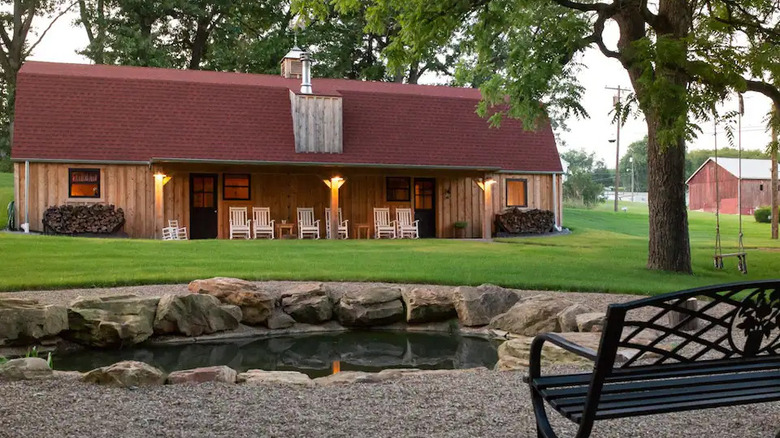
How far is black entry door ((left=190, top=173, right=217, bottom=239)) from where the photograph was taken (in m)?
20.3

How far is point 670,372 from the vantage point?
300 cm

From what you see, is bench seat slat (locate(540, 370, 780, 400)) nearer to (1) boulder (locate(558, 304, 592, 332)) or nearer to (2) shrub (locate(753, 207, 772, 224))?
(1) boulder (locate(558, 304, 592, 332))

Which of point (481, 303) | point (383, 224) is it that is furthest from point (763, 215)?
point (481, 303)

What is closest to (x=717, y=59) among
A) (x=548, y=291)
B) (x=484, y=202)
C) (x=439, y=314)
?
(x=548, y=291)

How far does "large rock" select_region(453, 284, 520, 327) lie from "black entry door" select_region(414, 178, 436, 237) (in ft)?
42.5

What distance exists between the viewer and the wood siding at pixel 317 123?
20.8m

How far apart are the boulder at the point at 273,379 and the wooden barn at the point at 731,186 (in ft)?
132

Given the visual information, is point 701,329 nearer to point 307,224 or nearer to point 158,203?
point 158,203

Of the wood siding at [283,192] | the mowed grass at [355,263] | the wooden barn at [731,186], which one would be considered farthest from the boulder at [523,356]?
the wooden barn at [731,186]

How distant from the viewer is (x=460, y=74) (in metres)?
14.4

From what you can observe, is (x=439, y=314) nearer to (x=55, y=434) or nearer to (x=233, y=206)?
(x=55, y=434)

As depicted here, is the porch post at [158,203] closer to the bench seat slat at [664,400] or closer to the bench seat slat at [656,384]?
the bench seat slat at [656,384]

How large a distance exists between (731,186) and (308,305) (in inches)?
1760

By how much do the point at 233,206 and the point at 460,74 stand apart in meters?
8.83
